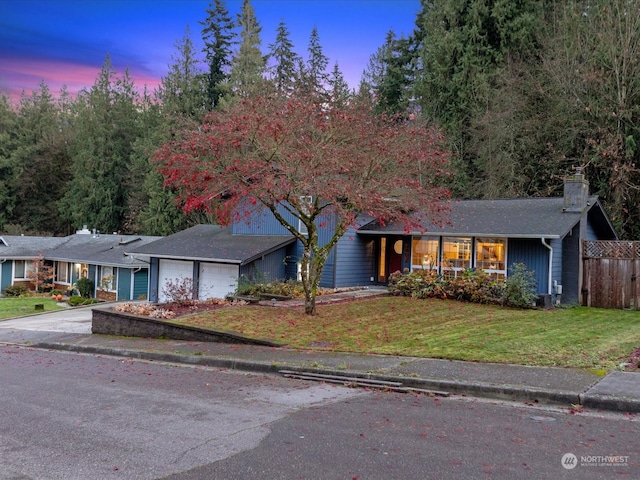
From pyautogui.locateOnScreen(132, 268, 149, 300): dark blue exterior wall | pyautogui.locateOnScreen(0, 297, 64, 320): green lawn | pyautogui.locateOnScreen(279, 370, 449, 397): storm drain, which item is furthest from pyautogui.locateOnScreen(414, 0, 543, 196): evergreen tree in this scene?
pyautogui.locateOnScreen(0, 297, 64, 320): green lawn

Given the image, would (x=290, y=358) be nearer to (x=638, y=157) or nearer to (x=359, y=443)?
(x=359, y=443)

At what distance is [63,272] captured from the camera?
35.5m

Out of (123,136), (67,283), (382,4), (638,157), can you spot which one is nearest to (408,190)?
(638,157)

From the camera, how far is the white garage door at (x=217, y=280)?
2197 cm

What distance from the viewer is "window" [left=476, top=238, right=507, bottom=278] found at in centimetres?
1829

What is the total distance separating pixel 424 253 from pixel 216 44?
35361mm

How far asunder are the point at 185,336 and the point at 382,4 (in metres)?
28.3

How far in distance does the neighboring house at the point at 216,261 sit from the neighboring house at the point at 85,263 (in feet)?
15.8

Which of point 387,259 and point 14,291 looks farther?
point 14,291

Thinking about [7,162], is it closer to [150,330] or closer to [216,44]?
[216,44]

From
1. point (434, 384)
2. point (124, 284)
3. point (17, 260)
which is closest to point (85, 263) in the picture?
point (124, 284)

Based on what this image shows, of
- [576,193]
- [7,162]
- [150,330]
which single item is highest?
[7,162]

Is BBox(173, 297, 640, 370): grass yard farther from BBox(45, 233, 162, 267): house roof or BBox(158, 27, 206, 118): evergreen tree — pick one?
BBox(158, 27, 206, 118): evergreen tree

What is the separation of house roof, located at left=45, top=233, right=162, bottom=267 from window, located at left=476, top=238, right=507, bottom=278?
62.0 ft
